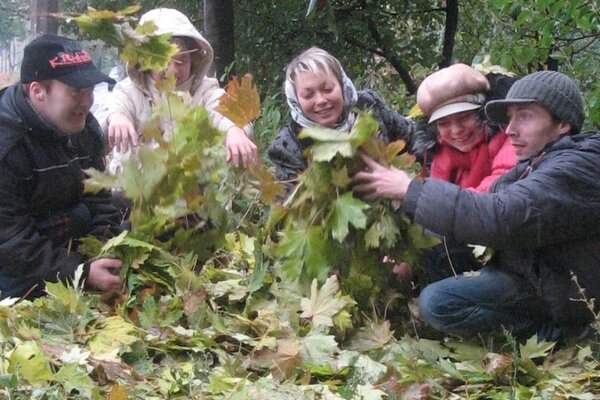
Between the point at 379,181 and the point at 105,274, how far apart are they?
4.21ft

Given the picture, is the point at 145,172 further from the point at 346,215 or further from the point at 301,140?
the point at 346,215

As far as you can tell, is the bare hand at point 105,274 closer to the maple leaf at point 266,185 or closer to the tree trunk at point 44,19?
the maple leaf at point 266,185

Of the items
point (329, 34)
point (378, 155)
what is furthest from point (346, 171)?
point (329, 34)

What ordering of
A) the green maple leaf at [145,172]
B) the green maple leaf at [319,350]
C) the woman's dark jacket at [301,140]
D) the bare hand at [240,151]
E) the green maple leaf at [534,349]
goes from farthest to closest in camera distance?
the woman's dark jacket at [301,140] → the bare hand at [240,151] → the green maple leaf at [145,172] → the green maple leaf at [534,349] → the green maple leaf at [319,350]

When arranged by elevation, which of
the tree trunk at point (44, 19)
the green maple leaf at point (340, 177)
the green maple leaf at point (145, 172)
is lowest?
the tree trunk at point (44, 19)

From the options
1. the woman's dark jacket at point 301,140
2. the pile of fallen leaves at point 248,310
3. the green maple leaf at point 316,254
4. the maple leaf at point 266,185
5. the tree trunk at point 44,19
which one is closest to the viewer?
the pile of fallen leaves at point 248,310

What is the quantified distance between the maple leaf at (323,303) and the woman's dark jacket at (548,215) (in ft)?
1.36

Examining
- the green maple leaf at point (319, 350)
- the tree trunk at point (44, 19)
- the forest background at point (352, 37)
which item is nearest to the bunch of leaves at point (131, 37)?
the green maple leaf at point (319, 350)

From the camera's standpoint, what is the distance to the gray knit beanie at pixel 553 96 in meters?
3.25

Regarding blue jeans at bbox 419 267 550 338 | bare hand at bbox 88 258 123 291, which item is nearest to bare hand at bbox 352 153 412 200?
blue jeans at bbox 419 267 550 338

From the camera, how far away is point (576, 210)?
3078 millimetres

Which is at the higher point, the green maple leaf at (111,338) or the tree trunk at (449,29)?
the tree trunk at (449,29)

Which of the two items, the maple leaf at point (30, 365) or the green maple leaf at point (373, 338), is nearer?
the maple leaf at point (30, 365)

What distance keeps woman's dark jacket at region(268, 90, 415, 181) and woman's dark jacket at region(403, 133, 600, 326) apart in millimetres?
875
